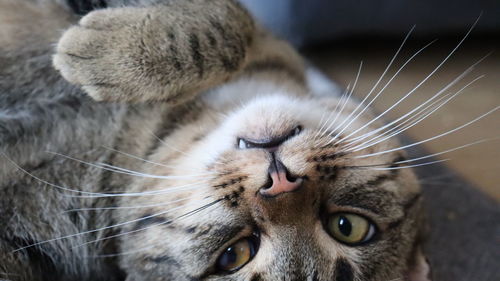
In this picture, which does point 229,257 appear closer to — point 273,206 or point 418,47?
point 273,206

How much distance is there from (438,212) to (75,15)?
121 centimetres

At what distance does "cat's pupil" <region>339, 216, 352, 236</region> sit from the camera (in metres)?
0.99

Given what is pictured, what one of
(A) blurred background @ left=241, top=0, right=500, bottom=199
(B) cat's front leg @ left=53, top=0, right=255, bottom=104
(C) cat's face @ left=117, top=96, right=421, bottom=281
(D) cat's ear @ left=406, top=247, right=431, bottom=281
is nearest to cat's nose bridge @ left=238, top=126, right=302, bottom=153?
(C) cat's face @ left=117, top=96, right=421, bottom=281

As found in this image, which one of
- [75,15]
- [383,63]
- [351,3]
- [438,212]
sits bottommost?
[438,212]

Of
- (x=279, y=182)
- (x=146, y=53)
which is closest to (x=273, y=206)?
(x=279, y=182)

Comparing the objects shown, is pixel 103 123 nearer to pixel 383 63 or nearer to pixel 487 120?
pixel 383 63

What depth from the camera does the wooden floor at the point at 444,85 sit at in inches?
68.2

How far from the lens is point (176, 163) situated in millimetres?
1042

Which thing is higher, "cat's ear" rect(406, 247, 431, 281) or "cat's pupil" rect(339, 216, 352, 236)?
"cat's pupil" rect(339, 216, 352, 236)

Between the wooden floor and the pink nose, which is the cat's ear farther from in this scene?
the wooden floor

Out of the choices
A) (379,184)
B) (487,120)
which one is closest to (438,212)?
(487,120)

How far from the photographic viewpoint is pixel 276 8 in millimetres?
1740

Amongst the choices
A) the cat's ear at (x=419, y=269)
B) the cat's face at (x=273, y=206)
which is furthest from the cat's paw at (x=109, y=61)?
the cat's ear at (x=419, y=269)

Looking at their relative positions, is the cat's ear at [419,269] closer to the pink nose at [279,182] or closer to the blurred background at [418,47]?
the pink nose at [279,182]
